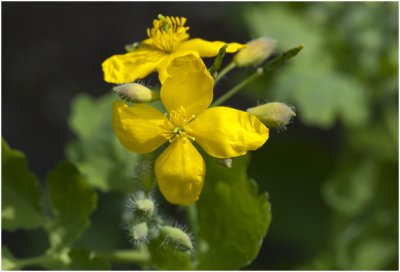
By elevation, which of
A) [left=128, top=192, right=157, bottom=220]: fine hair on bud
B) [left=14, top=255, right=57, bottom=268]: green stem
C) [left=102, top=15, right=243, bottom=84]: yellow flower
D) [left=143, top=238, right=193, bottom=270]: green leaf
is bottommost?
[left=14, top=255, right=57, bottom=268]: green stem

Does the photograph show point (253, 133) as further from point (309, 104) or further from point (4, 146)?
point (309, 104)

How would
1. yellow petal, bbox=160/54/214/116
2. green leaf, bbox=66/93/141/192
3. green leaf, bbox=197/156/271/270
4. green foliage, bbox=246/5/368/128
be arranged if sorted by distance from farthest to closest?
1. green foliage, bbox=246/5/368/128
2. green leaf, bbox=66/93/141/192
3. green leaf, bbox=197/156/271/270
4. yellow petal, bbox=160/54/214/116

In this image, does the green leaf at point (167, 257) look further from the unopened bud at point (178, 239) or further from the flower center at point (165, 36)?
the flower center at point (165, 36)

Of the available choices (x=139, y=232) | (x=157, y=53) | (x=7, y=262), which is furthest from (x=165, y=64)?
(x=7, y=262)

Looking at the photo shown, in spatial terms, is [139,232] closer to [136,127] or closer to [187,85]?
[136,127]

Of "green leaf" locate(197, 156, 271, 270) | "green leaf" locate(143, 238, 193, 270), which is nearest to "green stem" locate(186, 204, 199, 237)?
"green leaf" locate(197, 156, 271, 270)

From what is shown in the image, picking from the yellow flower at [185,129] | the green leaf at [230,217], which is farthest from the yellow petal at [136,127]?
the green leaf at [230,217]

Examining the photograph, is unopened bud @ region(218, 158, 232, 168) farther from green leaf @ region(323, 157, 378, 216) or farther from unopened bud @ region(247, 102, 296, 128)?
green leaf @ region(323, 157, 378, 216)
